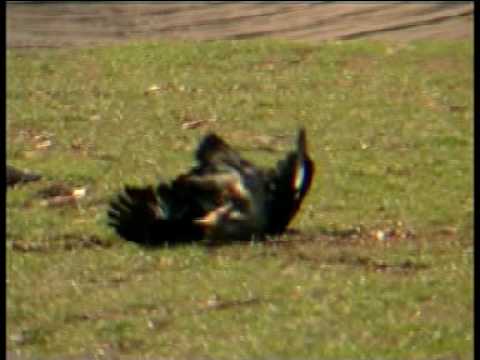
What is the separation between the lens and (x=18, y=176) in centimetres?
884

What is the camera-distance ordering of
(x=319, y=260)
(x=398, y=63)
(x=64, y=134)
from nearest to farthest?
(x=319, y=260) → (x=64, y=134) → (x=398, y=63)

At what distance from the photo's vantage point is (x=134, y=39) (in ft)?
48.2

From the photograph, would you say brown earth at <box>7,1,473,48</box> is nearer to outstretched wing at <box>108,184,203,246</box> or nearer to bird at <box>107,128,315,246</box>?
bird at <box>107,128,315,246</box>

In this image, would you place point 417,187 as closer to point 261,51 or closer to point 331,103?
point 331,103

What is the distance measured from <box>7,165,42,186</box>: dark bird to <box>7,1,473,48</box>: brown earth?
5342mm

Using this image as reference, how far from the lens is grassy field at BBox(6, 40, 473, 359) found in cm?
605

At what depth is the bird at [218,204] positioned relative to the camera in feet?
24.0

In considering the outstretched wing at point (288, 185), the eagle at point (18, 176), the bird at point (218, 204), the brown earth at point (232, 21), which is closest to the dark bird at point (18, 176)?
the eagle at point (18, 176)

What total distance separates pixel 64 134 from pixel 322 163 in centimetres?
179

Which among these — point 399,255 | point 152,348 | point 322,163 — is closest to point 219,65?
point 322,163

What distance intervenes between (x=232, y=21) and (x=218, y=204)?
8249 mm

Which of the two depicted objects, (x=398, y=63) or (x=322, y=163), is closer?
(x=322, y=163)

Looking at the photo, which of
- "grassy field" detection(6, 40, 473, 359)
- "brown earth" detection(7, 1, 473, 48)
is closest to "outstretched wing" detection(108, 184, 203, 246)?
"grassy field" detection(6, 40, 473, 359)

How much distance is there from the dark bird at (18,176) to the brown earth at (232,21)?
534 cm
